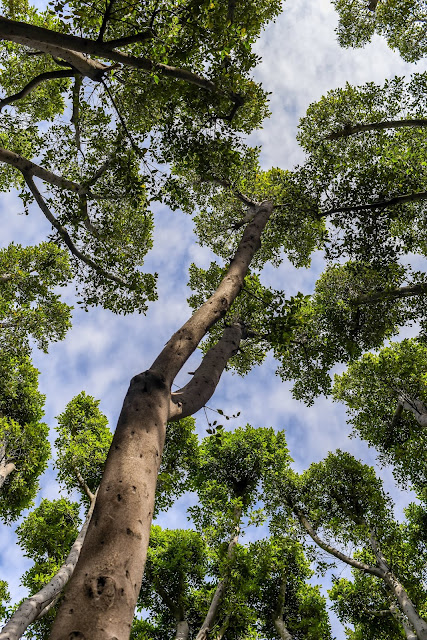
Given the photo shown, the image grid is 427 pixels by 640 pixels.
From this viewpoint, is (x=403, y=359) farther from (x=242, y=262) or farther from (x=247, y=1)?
(x=247, y=1)

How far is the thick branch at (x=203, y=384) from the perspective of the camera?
15.4 ft

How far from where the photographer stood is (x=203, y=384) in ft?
17.4

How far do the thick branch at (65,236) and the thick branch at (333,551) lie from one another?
1340cm

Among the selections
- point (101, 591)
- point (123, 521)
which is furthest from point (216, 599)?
point (101, 591)

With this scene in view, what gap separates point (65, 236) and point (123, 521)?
896cm

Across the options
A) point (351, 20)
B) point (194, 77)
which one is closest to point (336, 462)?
point (194, 77)

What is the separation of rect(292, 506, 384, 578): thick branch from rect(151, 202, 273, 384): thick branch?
42.8ft

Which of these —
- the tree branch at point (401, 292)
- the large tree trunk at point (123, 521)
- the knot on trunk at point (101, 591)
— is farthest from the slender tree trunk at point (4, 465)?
the tree branch at point (401, 292)

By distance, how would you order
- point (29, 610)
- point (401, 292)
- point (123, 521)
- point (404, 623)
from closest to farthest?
point (123, 521) → point (29, 610) → point (404, 623) → point (401, 292)

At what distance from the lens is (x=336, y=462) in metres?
18.9

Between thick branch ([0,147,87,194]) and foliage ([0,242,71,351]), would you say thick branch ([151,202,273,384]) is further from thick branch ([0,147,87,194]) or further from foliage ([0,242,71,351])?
foliage ([0,242,71,351])

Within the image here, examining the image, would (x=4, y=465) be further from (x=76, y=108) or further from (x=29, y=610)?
(x=76, y=108)

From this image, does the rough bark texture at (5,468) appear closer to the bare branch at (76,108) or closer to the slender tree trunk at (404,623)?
the bare branch at (76,108)

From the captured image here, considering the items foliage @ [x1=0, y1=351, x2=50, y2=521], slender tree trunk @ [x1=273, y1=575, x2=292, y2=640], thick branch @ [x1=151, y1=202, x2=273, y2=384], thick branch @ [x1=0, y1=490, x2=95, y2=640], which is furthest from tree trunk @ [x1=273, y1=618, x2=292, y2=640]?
thick branch @ [x1=151, y1=202, x2=273, y2=384]
